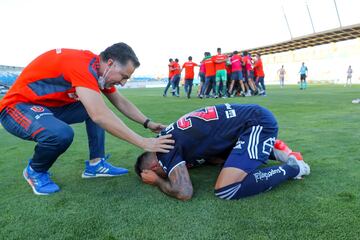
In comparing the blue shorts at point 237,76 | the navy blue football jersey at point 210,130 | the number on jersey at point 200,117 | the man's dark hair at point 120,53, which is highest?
the blue shorts at point 237,76

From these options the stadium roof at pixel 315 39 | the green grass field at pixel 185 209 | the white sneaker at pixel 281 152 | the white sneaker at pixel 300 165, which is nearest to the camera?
the green grass field at pixel 185 209

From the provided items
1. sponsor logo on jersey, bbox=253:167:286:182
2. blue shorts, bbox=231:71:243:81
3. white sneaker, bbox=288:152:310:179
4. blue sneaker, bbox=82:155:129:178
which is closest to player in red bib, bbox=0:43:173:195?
blue sneaker, bbox=82:155:129:178

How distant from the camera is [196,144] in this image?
2342 millimetres

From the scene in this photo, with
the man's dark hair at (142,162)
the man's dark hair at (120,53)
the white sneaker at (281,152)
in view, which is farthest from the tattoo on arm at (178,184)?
the white sneaker at (281,152)

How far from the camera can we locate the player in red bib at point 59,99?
210 cm

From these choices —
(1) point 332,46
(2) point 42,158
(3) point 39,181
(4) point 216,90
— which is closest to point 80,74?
(2) point 42,158

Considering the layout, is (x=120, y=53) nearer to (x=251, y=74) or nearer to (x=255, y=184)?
(x=255, y=184)

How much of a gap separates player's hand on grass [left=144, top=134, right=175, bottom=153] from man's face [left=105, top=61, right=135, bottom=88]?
1.65 ft

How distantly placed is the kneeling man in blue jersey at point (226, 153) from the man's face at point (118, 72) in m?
0.50

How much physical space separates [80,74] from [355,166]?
2.25m

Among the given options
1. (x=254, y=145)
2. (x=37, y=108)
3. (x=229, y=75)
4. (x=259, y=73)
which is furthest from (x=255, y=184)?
(x=259, y=73)

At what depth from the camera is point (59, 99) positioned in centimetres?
247

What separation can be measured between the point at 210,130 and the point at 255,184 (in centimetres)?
50

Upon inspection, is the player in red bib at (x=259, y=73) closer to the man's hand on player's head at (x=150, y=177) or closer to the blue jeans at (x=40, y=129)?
the man's hand on player's head at (x=150, y=177)
